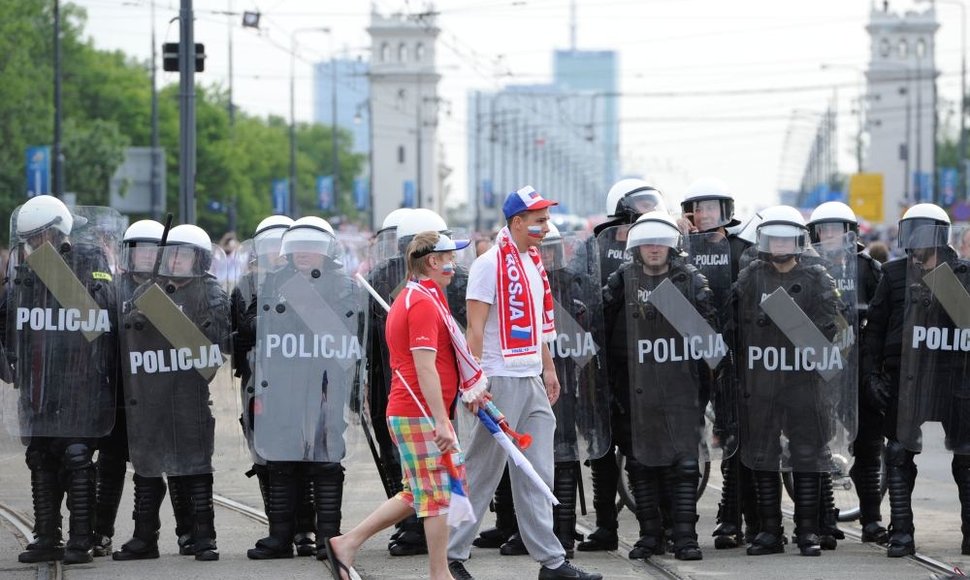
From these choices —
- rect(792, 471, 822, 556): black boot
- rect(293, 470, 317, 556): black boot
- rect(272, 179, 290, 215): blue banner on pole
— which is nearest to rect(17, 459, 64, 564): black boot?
rect(293, 470, 317, 556): black boot

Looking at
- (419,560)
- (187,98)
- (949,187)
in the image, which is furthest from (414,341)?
(949,187)

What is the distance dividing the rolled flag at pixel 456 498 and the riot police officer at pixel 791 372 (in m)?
2.32

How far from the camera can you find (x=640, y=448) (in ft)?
31.6

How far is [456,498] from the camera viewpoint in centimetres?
790

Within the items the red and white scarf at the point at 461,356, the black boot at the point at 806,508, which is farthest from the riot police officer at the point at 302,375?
the black boot at the point at 806,508

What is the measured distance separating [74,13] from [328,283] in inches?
2169

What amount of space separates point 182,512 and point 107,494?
1.38 feet

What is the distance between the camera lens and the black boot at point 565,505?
9.55 meters

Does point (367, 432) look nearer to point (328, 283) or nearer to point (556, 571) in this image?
point (328, 283)

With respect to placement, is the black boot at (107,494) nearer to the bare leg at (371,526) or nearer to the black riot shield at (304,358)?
the black riot shield at (304,358)

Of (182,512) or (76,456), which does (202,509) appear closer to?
(182,512)

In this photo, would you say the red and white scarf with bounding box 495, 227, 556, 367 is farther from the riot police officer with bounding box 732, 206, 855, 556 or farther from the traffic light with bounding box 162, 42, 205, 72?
the traffic light with bounding box 162, 42, 205, 72

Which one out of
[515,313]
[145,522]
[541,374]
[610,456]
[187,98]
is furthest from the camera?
[187,98]

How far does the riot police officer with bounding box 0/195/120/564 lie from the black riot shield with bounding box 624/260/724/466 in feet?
9.17
